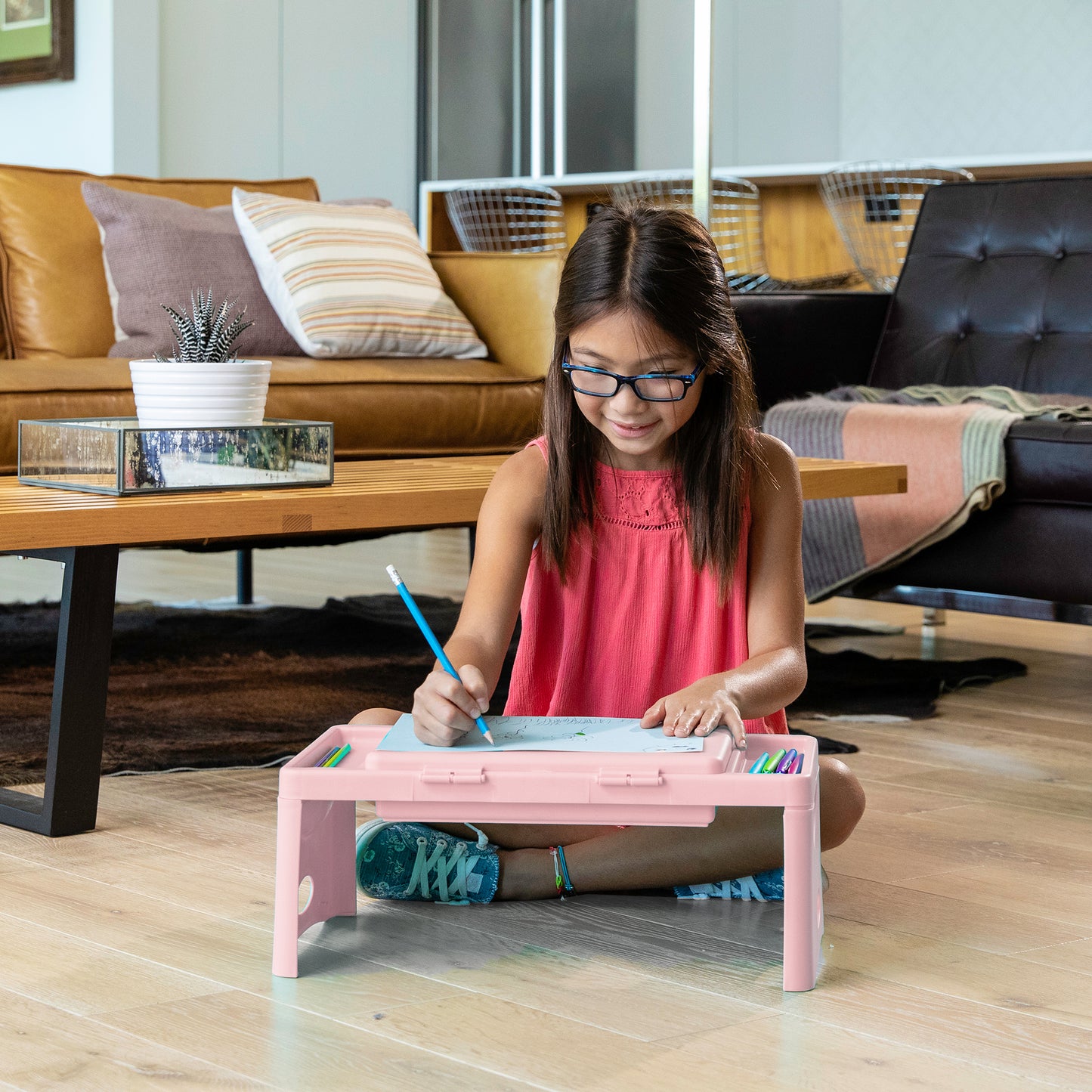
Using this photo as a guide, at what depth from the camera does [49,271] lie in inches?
122

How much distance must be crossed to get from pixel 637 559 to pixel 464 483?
467 mm

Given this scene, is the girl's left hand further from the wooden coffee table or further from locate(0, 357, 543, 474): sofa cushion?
locate(0, 357, 543, 474): sofa cushion

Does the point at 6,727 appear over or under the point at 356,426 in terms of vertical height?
under

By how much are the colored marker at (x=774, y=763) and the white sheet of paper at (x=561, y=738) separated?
0.06m

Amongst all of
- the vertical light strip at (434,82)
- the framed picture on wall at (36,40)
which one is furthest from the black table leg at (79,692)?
the vertical light strip at (434,82)

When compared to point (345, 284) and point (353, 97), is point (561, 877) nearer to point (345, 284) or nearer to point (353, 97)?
point (345, 284)

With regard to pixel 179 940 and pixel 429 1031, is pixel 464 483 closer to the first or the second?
pixel 179 940

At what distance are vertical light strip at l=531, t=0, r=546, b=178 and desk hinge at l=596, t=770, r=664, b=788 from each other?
4750 mm

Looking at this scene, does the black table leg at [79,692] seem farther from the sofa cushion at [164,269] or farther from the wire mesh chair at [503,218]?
the wire mesh chair at [503,218]

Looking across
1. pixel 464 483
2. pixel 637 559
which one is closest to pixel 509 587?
pixel 637 559

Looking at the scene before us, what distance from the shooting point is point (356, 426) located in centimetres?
288

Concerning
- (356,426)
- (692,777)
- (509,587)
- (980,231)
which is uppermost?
(980,231)

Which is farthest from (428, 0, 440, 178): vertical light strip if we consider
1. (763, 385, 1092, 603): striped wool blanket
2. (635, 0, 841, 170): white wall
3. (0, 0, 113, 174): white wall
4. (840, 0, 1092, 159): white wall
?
(763, 385, 1092, 603): striped wool blanket

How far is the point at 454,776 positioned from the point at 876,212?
12.3 feet
